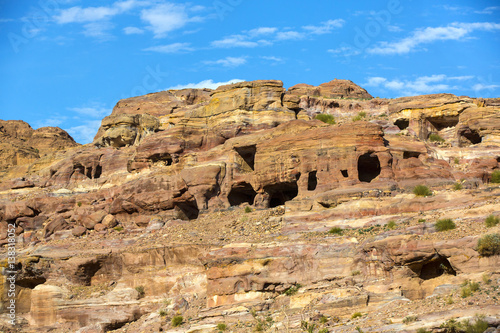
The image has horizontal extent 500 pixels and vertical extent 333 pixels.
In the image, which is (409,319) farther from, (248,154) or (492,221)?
(248,154)

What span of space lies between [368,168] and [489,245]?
2066cm

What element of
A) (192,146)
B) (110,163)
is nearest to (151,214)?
(192,146)

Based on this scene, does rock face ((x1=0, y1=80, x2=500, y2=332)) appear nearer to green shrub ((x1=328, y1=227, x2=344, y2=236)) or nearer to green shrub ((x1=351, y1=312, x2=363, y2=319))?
green shrub ((x1=328, y1=227, x2=344, y2=236))

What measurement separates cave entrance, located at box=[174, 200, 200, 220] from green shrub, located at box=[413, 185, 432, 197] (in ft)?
59.5

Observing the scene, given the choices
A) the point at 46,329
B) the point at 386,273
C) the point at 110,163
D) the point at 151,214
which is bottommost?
the point at 46,329

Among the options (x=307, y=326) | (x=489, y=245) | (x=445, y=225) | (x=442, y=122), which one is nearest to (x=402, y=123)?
(x=442, y=122)

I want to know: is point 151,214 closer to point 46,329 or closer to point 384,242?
point 46,329

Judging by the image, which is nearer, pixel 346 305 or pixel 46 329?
pixel 346 305

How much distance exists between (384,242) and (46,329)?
70.5 ft

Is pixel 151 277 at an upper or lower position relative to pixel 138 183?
lower

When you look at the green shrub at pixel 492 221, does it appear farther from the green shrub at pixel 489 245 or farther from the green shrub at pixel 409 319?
the green shrub at pixel 409 319

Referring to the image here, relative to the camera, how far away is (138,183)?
5897cm

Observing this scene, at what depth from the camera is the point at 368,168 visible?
171 ft

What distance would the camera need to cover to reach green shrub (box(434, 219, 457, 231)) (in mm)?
35719
